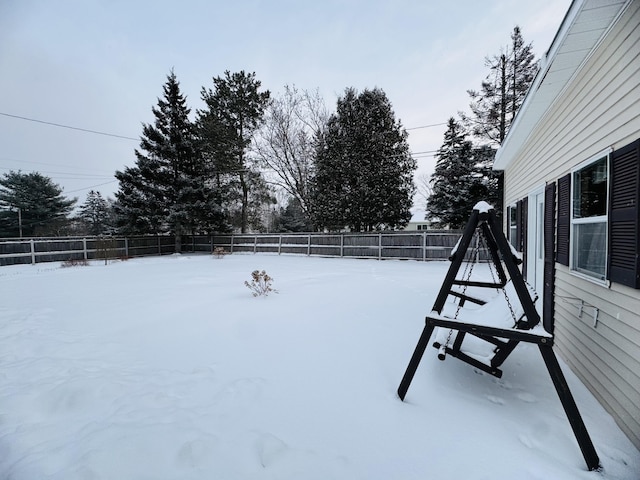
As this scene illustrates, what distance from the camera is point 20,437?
1771mm

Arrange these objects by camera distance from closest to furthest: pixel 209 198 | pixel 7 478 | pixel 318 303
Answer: pixel 7 478, pixel 318 303, pixel 209 198

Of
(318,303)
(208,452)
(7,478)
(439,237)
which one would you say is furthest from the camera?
(439,237)

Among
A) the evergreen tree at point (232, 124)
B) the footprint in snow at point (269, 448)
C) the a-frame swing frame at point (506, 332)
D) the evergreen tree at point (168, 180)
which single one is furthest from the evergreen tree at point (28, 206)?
the a-frame swing frame at point (506, 332)

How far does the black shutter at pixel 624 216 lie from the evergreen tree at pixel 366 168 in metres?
11.0

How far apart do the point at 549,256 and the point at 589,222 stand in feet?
3.80

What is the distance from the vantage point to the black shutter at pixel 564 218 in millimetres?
2865

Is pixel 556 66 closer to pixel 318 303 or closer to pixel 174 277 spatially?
pixel 318 303

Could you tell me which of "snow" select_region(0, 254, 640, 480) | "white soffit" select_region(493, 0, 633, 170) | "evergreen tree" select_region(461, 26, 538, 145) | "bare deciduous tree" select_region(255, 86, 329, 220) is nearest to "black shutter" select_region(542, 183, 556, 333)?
"snow" select_region(0, 254, 640, 480)

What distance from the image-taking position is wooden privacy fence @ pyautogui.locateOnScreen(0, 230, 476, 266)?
1091 centimetres

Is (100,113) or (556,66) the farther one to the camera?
(100,113)

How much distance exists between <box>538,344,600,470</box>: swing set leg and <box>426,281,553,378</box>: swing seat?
12 cm

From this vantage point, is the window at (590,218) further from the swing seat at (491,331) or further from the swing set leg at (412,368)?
the swing set leg at (412,368)

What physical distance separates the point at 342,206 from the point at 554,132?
32.7 feet

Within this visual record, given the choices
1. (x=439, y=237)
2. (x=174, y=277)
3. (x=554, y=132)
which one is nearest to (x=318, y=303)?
(x=554, y=132)
